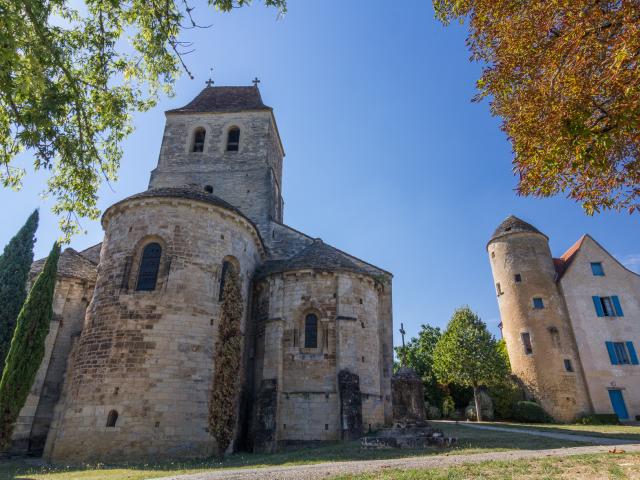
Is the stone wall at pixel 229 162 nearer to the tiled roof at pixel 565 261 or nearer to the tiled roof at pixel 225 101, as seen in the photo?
the tiled roof at pixel 225 101

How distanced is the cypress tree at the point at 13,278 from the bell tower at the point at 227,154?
7864mm

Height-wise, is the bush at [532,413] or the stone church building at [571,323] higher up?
the stone church building at [571,323]

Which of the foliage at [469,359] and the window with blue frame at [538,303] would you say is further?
the foliage at [469,359]

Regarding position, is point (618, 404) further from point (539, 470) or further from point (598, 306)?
point (539, 470)

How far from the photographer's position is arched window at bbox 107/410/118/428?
1279 cm

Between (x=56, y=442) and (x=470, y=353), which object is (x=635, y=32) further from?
(x=470, y=353)

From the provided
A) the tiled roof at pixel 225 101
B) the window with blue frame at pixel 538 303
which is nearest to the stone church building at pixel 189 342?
the tiled roof at pixel 225 101

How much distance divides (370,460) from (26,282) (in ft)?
55.5

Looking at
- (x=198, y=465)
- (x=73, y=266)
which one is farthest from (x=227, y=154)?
(x=198, y=465)

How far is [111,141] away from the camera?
965 cm

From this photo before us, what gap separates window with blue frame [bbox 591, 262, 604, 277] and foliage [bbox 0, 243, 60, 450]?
31140mm

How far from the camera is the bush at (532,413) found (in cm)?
2491

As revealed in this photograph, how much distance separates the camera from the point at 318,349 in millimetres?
17000

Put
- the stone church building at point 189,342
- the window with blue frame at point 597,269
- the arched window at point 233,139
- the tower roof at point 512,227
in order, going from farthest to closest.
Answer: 1. the tower roof at point 512,227
2. the window with blue frame at point 597,269
3. the arched window at point 233,139
4. the stone church building at point 189,342
